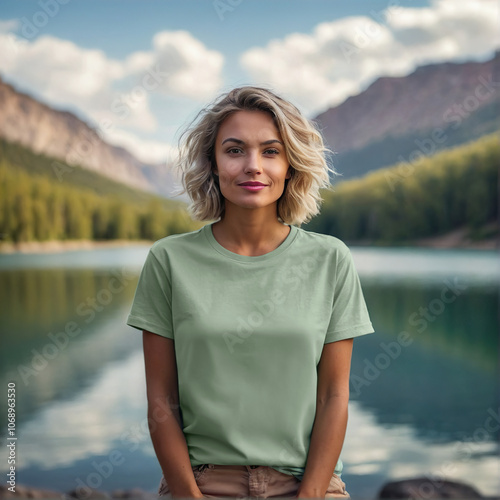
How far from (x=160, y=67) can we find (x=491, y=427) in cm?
442

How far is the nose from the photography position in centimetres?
93

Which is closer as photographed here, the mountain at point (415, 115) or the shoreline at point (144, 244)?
the shoreline at point (144, 244)

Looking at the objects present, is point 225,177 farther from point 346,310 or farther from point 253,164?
point 346,310

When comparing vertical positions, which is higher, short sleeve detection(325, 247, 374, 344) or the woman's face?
the woman's face

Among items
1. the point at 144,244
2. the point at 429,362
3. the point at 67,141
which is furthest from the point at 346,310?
the point at 429,362

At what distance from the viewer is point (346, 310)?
947 mm

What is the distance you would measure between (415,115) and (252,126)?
17.1 ft

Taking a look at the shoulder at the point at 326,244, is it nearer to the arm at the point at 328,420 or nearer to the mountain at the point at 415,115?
the arm at the point at 328,420

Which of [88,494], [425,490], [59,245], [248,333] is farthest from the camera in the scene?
[59,245]

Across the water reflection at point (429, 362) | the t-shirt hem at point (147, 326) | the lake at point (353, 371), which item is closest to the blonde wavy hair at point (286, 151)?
the t-shirt hem at point (147, 326)

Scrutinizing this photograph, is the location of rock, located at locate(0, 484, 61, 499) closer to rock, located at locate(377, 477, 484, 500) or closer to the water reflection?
rock, located at locate(377, 477, 484, 500)

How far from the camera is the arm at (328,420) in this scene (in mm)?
908

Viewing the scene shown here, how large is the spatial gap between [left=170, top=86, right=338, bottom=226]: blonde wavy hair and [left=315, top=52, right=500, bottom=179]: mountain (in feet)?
14.2

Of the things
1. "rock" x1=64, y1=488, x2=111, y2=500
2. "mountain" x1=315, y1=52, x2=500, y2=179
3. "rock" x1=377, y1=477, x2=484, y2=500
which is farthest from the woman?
"mountain" x1=315, y1=52, x2=500, y2=179
